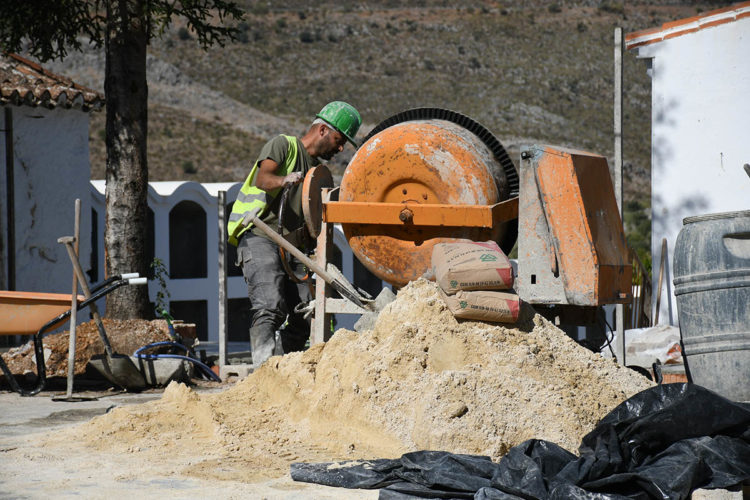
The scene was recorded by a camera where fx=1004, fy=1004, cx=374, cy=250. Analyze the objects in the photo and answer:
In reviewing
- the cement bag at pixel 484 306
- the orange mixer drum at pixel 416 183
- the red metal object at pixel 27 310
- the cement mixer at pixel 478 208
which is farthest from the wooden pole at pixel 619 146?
the red metal object at pixel 27 310

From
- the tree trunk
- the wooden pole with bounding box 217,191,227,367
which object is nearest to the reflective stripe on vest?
the wooden pole with bounding box 217,191,227,367

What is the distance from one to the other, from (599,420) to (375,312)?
5.96 feet

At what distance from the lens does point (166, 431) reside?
18.4 feet

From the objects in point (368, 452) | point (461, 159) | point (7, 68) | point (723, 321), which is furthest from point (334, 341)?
point (7, 68)

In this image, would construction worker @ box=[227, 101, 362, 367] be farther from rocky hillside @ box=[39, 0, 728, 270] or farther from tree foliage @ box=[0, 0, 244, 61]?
rocky hillside @ box=[39, 0, 728, 270]

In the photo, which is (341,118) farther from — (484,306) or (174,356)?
(174,356)

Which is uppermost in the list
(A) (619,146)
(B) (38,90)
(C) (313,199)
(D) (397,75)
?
(D) (397,75)

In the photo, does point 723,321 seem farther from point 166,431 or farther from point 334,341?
point 166,431

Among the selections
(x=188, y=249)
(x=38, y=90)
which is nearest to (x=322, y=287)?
(x=38, y=90)

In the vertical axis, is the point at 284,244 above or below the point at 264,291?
above

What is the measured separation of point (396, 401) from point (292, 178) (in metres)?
2.18

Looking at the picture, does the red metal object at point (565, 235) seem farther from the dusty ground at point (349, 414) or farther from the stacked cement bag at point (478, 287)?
the stacked cement bag at point (478, 287)

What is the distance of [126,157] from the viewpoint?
1050 centimetres

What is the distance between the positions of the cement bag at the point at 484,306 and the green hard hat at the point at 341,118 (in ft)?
6.55
